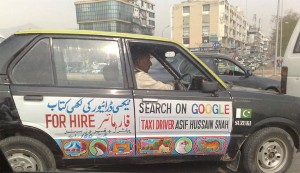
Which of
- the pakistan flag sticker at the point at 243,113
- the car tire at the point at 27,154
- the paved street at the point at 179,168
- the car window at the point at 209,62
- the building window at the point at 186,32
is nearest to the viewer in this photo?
the car tire at the point at 27,154

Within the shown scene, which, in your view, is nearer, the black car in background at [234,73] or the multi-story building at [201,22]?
the black car in background at [234,73]

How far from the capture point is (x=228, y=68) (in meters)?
8.70

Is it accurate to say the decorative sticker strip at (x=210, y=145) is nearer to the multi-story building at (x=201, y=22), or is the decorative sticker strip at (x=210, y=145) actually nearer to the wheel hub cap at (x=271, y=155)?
the wheel hub cap at (x=271, y=155)

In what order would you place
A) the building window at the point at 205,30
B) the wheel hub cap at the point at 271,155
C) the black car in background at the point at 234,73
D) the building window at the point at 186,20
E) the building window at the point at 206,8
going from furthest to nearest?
the building window at the point at 186,20
the building window at the point at 205,30
the building window at the point at 206,8
the black car in background at the point at 234,73
the wheel hub cap at the point at 271,155

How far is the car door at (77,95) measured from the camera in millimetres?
3309

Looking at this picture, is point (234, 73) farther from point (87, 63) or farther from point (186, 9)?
point (186, 9)

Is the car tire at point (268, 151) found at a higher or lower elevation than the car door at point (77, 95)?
lower

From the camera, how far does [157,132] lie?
3.62 metres

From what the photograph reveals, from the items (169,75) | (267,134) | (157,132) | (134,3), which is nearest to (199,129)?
(157,132)

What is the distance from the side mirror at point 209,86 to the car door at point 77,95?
2.76ft

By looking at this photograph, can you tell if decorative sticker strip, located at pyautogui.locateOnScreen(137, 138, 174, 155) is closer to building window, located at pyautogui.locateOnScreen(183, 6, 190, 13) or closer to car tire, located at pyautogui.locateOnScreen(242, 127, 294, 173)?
car tire, located at pyautogui.locateOnScreen(242, 127, 294, 173)

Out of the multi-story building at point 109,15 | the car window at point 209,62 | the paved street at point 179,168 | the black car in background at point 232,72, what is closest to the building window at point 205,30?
the multi-story building at point 109,15

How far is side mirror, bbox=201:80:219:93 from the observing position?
3738 millimetres

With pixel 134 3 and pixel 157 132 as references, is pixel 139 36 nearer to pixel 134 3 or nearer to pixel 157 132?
pixel 157 132
